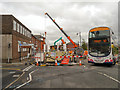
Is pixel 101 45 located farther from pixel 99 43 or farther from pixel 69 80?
pixel 69 80

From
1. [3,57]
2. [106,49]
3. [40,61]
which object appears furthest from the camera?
[3,57]

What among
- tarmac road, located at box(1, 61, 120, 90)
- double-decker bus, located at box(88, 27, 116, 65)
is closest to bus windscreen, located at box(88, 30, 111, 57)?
double-decker bus, located at box(88, 27, 116, 65)

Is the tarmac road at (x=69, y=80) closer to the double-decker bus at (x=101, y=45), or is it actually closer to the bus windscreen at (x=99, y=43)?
the double-decker bus at (x=101, y=45)

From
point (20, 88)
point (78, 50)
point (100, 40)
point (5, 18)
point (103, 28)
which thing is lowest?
point (20, 88)

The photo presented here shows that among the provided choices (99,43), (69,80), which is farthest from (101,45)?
(69,80)

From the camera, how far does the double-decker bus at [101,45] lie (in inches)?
498

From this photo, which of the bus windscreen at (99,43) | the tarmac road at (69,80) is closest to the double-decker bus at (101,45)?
the bus windscreen at (99,43)

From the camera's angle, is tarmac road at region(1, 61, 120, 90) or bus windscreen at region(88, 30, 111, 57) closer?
tarmac road at region(1, 61, 120, 90)

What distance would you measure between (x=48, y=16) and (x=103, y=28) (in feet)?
43.7

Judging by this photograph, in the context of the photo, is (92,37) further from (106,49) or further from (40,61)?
(40,61)

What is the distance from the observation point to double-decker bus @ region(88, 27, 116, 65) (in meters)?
12.6

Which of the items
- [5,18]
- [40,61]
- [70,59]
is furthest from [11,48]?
[70,59]

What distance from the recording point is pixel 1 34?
67.0 ft

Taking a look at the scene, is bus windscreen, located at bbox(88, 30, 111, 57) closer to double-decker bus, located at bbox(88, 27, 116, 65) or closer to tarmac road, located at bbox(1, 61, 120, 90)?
double-decker bus, located at bbox(88, 27, 116, 65)
